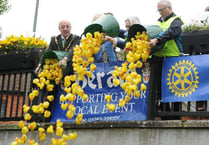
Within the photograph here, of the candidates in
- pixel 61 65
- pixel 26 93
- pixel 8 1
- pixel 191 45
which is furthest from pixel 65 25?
pixel 8 1

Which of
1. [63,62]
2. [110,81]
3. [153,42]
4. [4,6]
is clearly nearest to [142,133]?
[110,81]

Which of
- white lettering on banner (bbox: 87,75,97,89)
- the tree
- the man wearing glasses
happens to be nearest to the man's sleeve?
the man wearing glasses

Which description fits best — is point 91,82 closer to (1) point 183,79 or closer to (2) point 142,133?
(2) point 142,133

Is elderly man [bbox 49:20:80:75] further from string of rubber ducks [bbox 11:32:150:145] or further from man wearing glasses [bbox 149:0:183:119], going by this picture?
man wearing glasses [bbox 149:0:183:119]

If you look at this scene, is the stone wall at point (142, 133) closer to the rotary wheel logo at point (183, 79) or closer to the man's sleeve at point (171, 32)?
the rotary wheel logo at point (183, 79)

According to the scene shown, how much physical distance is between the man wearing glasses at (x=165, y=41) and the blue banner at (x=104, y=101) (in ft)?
0.46

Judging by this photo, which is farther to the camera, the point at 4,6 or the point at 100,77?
the point at 4,6

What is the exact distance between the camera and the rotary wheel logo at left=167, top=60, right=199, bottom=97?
23.6ft

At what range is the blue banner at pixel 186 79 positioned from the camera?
23.4 ft

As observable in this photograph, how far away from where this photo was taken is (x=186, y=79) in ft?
23.7

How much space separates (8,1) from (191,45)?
49.6 feet

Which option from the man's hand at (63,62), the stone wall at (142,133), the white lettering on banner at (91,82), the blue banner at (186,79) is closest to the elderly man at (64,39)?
the man's hand at (63,62)

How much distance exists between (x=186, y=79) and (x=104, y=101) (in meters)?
1.39

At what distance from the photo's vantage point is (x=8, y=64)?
9.70 m
